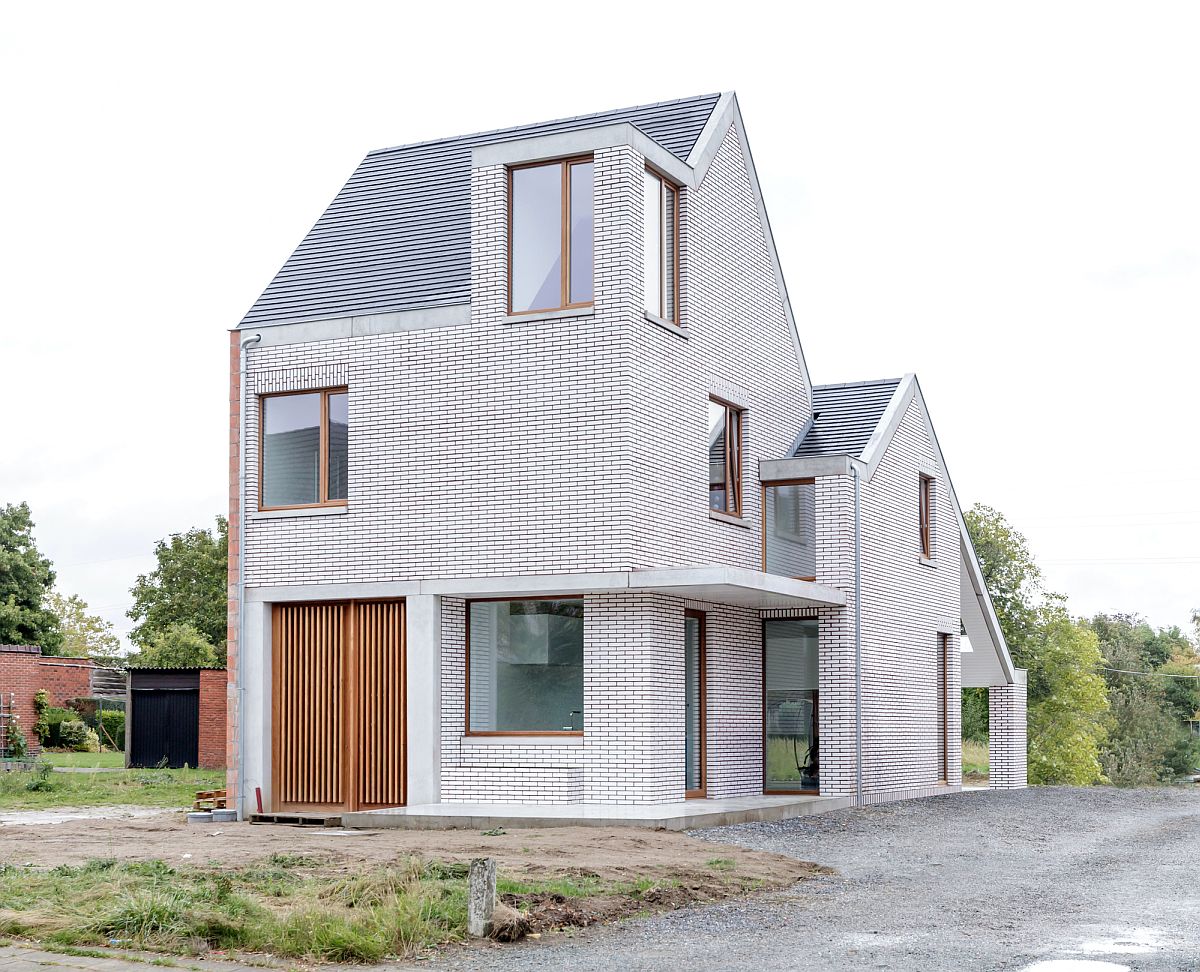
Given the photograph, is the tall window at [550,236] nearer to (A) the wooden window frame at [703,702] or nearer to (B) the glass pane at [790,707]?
(A) the wooden window frame at [703,702]

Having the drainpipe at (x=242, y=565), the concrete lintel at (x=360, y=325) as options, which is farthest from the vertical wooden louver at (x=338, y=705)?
the concrete lintel at (x=360, y=325)

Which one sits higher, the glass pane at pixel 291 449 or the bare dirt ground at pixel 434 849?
the glass pane at pixel 291 449

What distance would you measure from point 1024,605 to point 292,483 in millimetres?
32398

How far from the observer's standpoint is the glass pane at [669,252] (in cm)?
1925

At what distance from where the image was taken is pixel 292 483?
20000 millimetres

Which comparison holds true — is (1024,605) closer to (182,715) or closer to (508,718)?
(182,715)

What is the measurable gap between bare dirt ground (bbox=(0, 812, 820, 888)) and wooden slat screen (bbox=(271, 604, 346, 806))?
2144mm

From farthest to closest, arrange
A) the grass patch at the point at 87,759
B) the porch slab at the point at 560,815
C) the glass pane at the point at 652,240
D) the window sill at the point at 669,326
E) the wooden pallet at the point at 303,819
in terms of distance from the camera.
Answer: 1. the grass patch at the point at 87,759
2. the glass pane at the point at 652,240
3. the window sill at the point at 669,326
4. the wooden pallet at the point at 303,819
5. the porch slab at the point at 560,815

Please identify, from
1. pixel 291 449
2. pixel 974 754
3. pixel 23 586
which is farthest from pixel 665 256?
pixel 974 754

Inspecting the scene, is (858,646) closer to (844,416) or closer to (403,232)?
(844,416)

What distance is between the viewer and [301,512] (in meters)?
19.7

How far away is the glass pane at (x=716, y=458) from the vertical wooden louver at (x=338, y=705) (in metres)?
4.50

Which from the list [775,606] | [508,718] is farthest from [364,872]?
[775,606]

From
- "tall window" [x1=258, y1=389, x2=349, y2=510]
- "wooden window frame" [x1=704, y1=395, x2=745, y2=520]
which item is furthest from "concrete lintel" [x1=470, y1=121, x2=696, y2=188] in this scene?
"tall window" [x1=258, y1=389, x2=349, y2=510]
